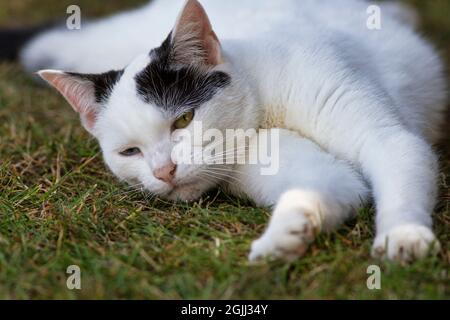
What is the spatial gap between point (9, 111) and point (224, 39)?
176 cm

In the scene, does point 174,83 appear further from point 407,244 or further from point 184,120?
point 407,244

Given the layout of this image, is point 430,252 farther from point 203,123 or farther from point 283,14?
point 283,14

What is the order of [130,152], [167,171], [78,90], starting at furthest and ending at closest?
[78,90] → [130,152] → [167,171]

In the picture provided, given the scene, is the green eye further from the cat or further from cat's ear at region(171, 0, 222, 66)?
cat's ear at region(171, 0, 222, 66)

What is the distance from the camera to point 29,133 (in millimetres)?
3697

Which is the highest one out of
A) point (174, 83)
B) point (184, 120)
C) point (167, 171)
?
point (174, 83)

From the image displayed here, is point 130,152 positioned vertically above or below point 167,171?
above

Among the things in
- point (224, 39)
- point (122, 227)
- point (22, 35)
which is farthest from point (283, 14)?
point (22, 35)

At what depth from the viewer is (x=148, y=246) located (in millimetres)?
2346

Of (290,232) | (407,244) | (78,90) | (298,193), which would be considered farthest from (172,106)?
(407,244)

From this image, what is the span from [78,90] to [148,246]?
2.94ft

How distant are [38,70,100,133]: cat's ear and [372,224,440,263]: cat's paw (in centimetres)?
143

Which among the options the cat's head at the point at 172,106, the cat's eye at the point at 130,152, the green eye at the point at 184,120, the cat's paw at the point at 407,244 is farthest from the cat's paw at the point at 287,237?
the cat's eye at the point at 130,152

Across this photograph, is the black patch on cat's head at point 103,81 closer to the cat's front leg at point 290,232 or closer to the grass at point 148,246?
the grass at point 148,246
